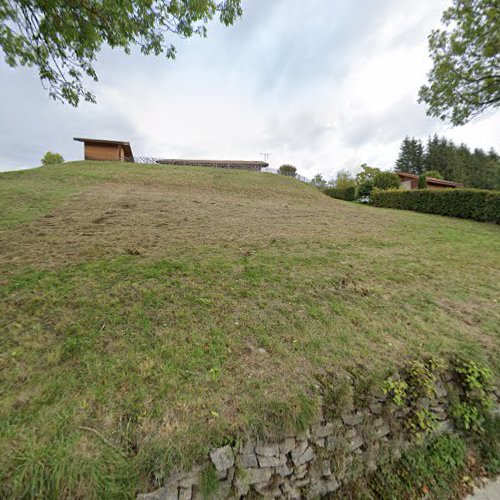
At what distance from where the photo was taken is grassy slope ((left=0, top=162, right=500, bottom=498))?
5.52ft

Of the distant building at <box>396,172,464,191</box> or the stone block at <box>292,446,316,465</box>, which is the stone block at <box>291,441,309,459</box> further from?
the distant building at <box>396,172,464,191</box>

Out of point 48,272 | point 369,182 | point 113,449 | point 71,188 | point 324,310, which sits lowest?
point 113,449

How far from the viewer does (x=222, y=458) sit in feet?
5.59

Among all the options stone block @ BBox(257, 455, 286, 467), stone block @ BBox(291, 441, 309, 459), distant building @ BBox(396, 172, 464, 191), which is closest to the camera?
stone block @ BBox(257, 455, 286, 467)

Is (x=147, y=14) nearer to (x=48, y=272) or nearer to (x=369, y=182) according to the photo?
(x=48, y=272)

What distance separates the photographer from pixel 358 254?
5566 mm

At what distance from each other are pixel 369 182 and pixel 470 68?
13.0 m

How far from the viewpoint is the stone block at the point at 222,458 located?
1.68 m

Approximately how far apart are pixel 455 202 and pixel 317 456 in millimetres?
14451

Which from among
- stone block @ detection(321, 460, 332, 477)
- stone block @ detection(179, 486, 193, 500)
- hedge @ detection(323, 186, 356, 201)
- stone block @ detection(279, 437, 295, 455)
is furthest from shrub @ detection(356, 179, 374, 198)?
stone block @ detection(179, 486, 193, 500)

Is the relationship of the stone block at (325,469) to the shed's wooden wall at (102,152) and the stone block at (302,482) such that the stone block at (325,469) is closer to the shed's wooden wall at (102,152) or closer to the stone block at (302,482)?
the stone block at (302,482)

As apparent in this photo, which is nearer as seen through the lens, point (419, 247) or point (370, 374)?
point (370, 374)

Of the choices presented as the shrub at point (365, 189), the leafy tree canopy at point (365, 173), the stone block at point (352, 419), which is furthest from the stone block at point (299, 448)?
the leafy tree canopy at point (365, 173)

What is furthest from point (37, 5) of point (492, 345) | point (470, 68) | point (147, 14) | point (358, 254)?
point (470, 68)
